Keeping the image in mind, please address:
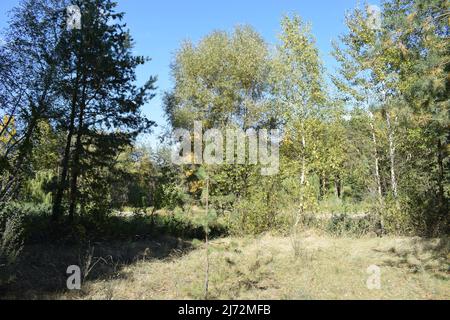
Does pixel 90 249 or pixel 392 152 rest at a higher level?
pixel 392 152

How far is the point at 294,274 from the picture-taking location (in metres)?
7.78

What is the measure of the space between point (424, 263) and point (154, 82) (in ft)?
29.2

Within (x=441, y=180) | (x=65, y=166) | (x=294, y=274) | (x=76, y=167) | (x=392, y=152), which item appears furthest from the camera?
(x=392, y=152)

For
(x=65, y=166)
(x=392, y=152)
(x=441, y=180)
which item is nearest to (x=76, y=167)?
(x=65, y=166)

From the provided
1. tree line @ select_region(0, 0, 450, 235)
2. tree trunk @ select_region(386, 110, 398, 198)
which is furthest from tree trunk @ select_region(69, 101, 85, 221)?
tree trunk @ select_region(386, 110, 398, 198)

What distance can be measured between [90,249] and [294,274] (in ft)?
18.1

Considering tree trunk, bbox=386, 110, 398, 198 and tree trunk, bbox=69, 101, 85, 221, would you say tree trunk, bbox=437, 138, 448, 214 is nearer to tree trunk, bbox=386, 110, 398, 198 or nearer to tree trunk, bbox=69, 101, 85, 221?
tree trunk, bbox=386, 110, 398, 198

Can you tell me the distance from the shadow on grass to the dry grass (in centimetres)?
60

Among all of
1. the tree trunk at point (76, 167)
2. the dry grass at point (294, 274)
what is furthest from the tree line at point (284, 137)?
the dry grass at point (294, 274)

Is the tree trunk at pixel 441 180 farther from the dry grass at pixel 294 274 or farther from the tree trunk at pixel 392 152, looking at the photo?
the dry grass at pixel 294 274

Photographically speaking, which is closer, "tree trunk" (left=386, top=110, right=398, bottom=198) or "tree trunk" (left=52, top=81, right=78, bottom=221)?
"tree trunk" (left=52, top=81, right=78, bottom=221)

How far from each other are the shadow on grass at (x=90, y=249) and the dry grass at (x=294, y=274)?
1.95 ft

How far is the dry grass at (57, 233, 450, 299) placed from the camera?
639 cm

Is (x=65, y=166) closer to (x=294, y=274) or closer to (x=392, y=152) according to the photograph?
(x=294, y=274)
